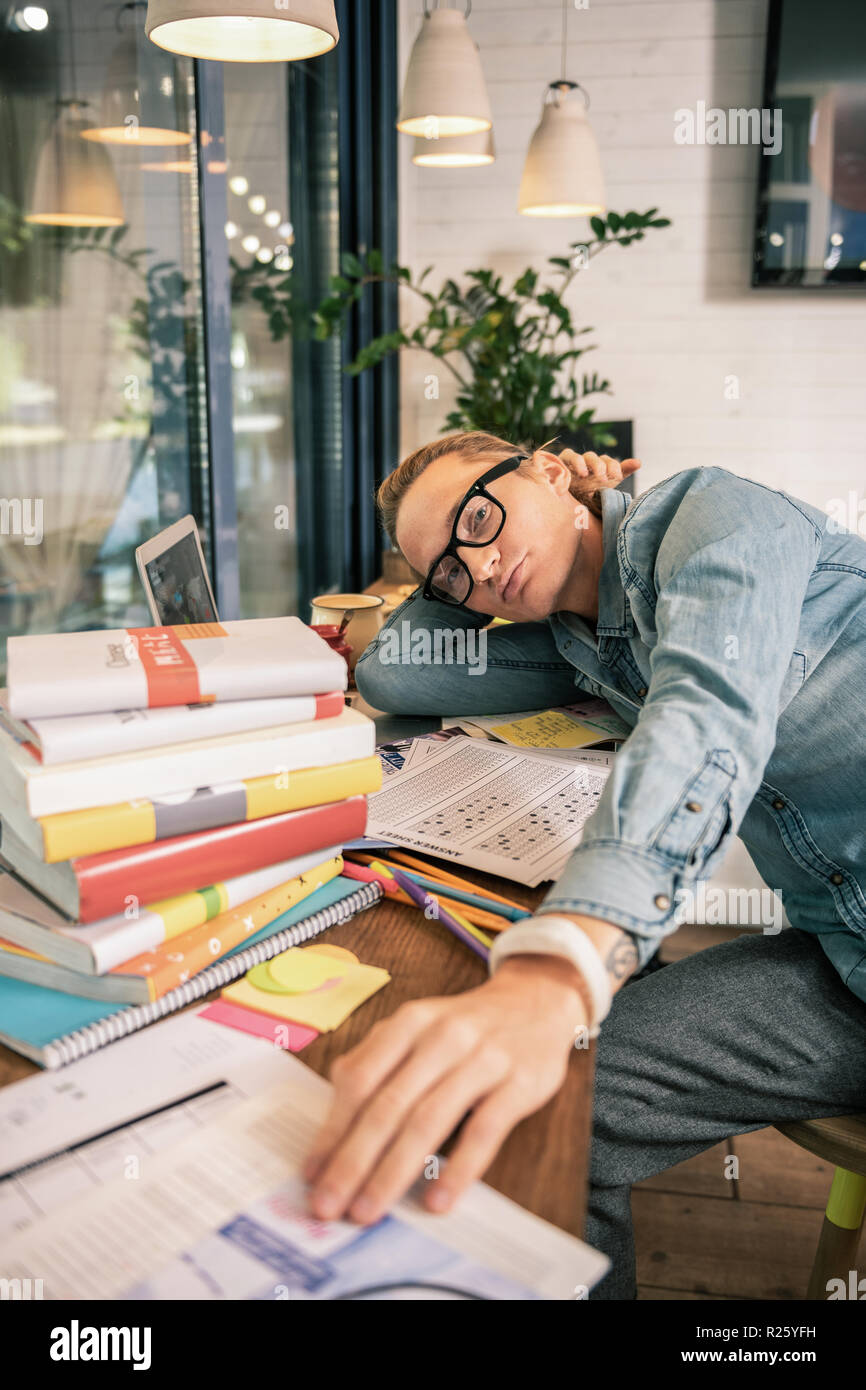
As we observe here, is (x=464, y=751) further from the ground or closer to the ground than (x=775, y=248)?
closer to the ground

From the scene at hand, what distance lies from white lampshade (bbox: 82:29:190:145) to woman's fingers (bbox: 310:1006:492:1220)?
139 cm

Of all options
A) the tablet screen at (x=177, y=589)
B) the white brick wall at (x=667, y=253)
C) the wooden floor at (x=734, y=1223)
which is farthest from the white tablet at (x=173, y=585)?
the white brick wall at (x=667, y=253)

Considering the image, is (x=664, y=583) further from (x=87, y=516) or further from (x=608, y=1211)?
(x=87, y=516)

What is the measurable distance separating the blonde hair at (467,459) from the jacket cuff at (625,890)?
28.1 inches

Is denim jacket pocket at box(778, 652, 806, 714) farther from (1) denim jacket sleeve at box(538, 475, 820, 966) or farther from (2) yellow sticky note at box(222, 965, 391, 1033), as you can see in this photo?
(2) yellow sticky note at box(222, 965, 391, 1033)

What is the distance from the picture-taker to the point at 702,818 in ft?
2.37

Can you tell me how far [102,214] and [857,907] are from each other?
138 centimetres

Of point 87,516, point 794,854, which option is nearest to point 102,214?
point 87,516

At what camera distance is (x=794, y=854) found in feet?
3.75

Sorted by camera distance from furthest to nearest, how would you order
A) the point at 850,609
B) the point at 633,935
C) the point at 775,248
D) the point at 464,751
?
the point at 775,248 → the point at 464,751 → the point at 850,609 → the point at 633,935

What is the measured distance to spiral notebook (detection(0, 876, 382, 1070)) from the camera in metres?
0.66

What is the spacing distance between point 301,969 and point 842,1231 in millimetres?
807

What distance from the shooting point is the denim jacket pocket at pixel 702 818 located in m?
0.71

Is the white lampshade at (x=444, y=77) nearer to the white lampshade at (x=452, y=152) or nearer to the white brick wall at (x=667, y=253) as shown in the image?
the white lampshade at (x=452, y=152)
